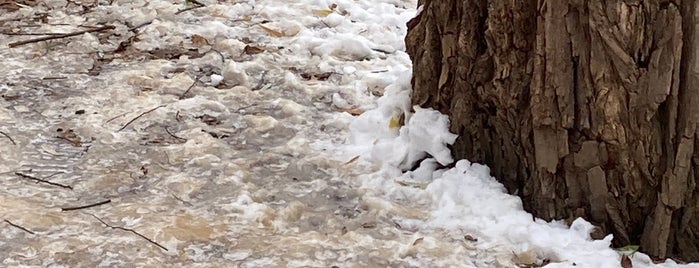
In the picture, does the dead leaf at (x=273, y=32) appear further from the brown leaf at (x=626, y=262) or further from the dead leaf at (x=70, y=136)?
the brown leaf at (x=626, y=262)

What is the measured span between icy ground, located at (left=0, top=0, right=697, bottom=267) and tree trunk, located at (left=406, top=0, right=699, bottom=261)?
10 cm

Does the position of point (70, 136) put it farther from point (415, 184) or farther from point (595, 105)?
point (595, 105)

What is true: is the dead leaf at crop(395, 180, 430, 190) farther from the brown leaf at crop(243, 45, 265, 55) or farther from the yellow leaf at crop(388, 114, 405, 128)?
the brown leaf at crop(243, 45, 265, 55)

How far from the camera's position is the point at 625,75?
2.41 m

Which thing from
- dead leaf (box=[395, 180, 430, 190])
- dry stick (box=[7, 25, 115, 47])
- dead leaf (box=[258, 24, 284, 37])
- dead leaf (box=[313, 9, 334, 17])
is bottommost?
dry stick (box=[7, 25, 115, 47])

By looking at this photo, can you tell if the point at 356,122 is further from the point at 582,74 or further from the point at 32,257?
the point at 32,257

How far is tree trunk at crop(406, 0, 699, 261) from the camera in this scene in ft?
7.79

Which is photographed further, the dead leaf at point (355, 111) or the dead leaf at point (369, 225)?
the dead leaf at point (355, 111)

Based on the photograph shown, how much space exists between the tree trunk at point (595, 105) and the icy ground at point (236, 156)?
0.10 m

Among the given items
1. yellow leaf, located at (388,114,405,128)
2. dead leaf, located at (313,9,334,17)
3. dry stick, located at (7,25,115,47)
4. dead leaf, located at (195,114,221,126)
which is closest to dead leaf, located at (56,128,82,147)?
dead leaf, located at (195,114,221,126)

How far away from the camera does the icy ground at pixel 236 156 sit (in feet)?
8.45

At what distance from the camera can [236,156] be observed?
125 inches

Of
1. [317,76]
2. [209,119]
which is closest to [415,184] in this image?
[209,119]

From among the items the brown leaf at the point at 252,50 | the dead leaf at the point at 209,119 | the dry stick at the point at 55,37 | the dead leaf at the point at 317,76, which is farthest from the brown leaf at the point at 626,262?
the dry stick at the point at 55,37
